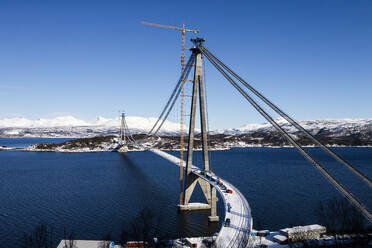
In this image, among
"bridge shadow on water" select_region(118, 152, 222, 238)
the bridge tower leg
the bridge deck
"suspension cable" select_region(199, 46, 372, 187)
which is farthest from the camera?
the bridge tower leg

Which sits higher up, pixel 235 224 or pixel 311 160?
pixel 311 160

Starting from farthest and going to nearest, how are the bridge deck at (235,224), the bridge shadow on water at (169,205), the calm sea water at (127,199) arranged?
the calm sea water at (127,199), the bridge shadow on water at (169,205), the bridge deck at (235,224)

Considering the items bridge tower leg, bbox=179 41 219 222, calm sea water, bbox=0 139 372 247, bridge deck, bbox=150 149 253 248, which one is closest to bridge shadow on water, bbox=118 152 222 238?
calm sea water, bbox=0 139 372 247

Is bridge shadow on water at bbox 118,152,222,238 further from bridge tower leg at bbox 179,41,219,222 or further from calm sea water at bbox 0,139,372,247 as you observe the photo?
bridge tower leg at bbox 179,41,219,222

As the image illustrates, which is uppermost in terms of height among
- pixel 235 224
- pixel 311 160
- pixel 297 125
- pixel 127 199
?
pixel 297 125

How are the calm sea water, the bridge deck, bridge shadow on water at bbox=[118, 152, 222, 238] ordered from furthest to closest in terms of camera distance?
1. the calm sea water
2. bridge shadow on water at bbox=[118, 152, 222, 238]
3. the bridge deck

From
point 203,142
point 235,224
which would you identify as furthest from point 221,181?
point 235,224

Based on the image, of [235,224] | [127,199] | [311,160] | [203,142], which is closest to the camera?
[311,160]

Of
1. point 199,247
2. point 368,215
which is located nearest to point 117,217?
point 199,247

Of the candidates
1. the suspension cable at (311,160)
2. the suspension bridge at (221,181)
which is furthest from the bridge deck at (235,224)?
the suspension cable at (311,160)

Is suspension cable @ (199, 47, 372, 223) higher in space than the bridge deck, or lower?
higher

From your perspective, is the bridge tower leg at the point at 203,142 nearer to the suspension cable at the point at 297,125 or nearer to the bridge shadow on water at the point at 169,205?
the bridge shadow on water at the point at 169,205

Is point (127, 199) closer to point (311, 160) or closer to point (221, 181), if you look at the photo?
point (221, 181)

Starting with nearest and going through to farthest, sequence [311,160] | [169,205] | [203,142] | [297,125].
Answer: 1. [311,160]
2. [297,125]
3. [203,142]
4. [169,205]
